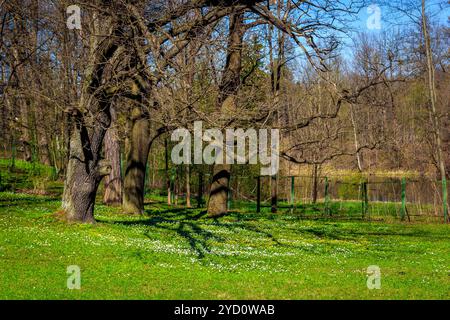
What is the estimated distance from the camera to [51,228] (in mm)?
15305

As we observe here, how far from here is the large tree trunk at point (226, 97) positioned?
23.4m

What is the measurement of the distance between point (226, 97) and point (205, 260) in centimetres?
1260

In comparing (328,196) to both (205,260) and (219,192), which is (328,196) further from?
(205,260)

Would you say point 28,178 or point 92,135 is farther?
point 28,178

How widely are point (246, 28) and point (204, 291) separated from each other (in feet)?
53.0

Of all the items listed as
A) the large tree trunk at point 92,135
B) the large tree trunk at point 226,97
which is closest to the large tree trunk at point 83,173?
the large tree trunk at point 92,135

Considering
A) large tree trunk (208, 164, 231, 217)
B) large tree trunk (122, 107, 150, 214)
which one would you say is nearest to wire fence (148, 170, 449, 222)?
large tree trunk (208, 164, 231, 217)

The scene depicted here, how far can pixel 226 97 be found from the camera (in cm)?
2442

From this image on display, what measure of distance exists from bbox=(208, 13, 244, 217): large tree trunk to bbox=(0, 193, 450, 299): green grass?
4441mm

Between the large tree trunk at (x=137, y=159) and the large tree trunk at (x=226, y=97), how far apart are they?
3354mm

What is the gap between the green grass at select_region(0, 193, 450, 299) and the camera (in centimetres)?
966

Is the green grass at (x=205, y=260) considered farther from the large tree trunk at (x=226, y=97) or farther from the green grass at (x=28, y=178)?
the green grass at (x=28, y=178)

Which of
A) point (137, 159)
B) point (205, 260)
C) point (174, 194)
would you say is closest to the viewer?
point (205, 260)

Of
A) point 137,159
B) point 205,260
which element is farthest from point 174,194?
point 205,260
